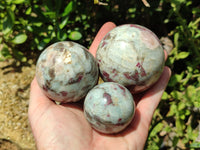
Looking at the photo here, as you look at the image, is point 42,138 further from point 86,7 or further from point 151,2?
point 151,2

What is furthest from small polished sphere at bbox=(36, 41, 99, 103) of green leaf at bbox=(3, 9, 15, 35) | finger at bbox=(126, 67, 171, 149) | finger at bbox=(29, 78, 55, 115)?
green leaf at bbox=(3, 9, 15, 35)

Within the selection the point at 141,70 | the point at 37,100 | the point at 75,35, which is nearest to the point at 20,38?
the point at 75,35

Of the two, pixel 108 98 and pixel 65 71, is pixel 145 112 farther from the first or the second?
pixel 65 71

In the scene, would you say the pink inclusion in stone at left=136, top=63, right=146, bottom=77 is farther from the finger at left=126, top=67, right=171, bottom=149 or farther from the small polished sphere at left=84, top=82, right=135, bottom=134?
the finger at left=126, top=67, right=171, bottom=149

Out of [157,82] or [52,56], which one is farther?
[157,82]

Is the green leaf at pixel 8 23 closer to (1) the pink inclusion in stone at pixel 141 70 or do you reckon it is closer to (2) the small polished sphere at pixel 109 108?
(2) the small polished sphere at pixel 109 108

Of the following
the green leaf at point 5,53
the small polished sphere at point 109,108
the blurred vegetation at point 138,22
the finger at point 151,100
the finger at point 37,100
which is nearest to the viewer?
the small polished sphere at point 109,108

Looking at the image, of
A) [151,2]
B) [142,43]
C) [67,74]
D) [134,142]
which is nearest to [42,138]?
[67,74]

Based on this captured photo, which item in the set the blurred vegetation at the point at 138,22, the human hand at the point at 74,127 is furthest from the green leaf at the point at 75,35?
the human hand at the point at 74,127
